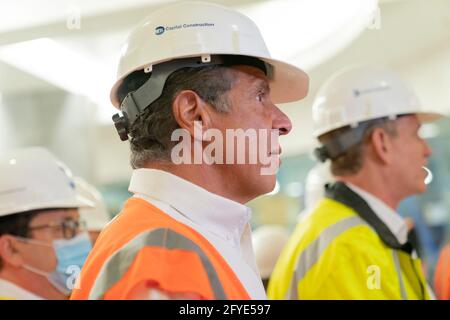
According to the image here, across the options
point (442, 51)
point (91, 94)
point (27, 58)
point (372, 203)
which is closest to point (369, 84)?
point (372, 203)

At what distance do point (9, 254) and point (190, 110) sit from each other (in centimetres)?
110

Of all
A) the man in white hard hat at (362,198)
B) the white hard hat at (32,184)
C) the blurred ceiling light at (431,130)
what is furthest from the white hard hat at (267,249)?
the blurred ceiling light at (431,130)

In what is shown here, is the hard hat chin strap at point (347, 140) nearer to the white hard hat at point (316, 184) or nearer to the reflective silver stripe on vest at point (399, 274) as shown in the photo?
the reflective silver stripe on vest at point (399, 274)

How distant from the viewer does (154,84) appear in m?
1.44

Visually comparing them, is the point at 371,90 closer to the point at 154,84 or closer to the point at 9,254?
the point at 154,84

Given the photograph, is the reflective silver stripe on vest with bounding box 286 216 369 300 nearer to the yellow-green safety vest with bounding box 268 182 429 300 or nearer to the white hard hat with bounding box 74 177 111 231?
the yellow-green safety vest with bounding box 268 182 429 300

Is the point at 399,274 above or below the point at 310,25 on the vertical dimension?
below

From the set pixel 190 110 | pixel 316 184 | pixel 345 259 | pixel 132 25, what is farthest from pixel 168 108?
pixel 316 184

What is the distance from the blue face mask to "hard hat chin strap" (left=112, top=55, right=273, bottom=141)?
80 centimetres

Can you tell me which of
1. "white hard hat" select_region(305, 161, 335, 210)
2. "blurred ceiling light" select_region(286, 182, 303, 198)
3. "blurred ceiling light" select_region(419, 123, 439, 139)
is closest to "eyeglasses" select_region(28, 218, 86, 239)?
"white hard hat" select_region(305, 161, 335, 210)

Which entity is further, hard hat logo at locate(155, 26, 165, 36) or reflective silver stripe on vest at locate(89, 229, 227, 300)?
hard hat logo at locate(155, 26, 165, 36)

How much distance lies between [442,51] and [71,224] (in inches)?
171

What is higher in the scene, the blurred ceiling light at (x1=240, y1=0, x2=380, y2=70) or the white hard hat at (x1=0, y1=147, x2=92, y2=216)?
the blurred ceiling light at (x1=240, y1=0, x2=380, y2=70)

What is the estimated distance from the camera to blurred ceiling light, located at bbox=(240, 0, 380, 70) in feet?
14.8
